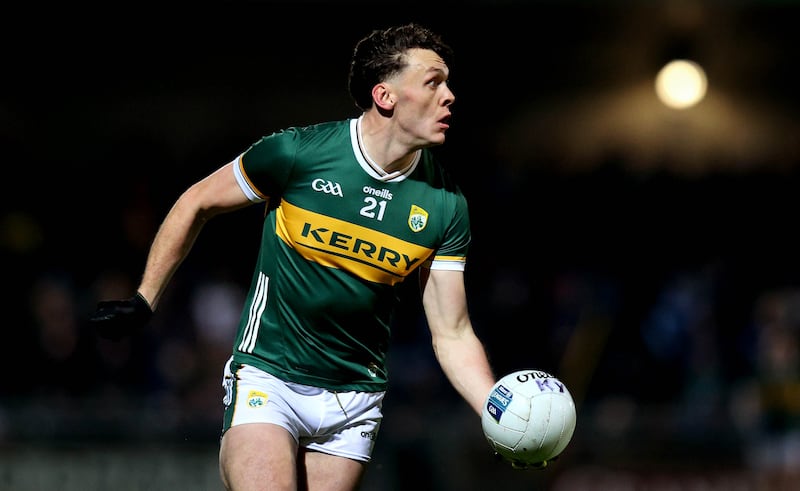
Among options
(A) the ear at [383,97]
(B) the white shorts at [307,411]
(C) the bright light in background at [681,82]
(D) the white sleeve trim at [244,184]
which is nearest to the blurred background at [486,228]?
(C) the bright light in background at [681,82]

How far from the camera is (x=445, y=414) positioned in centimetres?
1074

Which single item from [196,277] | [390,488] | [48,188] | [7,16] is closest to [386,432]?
[390,488]

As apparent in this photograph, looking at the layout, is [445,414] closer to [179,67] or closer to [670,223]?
[670,223]

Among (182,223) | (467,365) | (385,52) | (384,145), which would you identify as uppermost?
(385,52)

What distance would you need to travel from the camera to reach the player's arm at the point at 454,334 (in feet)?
18.8

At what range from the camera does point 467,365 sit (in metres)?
5.73

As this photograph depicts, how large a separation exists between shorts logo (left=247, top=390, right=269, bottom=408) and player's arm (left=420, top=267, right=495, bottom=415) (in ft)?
2.81

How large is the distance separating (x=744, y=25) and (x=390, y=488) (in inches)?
286

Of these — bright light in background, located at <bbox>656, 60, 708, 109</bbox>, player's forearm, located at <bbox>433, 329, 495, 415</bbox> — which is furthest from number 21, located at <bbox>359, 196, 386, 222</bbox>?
bright light in background, located at <bbox>656, 60, 708, 109</bbox>

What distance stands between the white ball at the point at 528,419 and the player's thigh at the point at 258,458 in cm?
83

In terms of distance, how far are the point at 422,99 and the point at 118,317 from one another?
1.57m

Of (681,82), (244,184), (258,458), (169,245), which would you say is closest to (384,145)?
(244,184)

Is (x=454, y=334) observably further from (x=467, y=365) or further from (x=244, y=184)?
(x=244, y=184)

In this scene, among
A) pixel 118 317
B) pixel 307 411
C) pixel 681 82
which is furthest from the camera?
pixel 681 82
